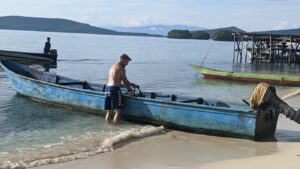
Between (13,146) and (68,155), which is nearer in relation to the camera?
(68,155)

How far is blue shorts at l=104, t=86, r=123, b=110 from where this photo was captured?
43.1ft

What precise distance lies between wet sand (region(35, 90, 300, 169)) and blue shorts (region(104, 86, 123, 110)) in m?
1.85

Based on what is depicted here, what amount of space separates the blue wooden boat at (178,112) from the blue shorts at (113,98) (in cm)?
22

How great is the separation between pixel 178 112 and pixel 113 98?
6.60 ft

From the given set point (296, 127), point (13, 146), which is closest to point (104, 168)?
point (13, 146)

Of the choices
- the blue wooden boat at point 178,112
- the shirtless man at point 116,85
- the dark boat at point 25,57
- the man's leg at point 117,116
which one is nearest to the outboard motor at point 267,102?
the blue wooden boat at point 178,112

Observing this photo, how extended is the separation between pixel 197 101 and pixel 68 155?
4.86m

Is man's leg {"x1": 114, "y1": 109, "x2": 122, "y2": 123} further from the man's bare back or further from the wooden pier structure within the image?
the wooden pier structure

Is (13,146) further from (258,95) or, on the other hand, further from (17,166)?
(258,95)

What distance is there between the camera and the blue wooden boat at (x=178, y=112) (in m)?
11.2

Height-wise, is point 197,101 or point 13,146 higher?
point 197,101

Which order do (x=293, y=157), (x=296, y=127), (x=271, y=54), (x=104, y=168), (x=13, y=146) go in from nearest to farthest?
(x=104, y=168) < (x=293, y=157) < (x=13, y=146) < (x=296, y=127) < (x=271, y=54)

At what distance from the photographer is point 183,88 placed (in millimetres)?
26125

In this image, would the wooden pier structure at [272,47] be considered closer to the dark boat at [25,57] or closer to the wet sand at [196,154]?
the dark boat at [25,57]
